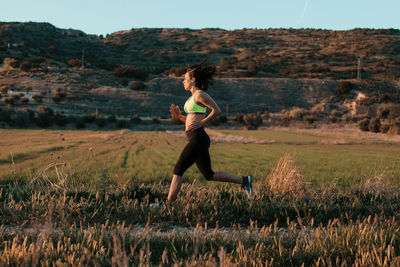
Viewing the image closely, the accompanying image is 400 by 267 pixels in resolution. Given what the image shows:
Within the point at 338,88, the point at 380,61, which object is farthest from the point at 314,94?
the point at 380,61

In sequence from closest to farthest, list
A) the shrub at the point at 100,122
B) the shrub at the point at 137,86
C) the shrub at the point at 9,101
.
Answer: the shrub at the point at 100,122 < the shrub at the point at 9,101 < the shrub at the point at 137,86

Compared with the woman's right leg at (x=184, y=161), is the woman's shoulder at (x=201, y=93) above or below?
above

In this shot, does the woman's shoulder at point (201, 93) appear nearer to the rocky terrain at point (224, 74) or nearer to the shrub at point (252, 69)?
the rocky terrain at point (224, 74)

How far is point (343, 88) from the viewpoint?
179ft

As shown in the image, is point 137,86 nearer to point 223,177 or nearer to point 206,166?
point 223,177

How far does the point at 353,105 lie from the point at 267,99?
44.6 ft

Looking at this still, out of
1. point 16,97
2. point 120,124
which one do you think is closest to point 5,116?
point 16,97

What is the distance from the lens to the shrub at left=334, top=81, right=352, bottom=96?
2146 inches

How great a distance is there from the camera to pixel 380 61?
74125mm

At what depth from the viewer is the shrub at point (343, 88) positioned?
179 ft

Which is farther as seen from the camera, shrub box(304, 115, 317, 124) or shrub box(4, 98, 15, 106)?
shrub box(304, 115, 317, 124)

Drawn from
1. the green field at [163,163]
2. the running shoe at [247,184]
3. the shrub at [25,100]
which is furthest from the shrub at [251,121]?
the running shoe at [247,184]

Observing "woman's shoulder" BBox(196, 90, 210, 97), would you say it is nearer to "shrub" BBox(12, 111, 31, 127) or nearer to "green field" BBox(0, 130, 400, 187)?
"green field" BBox(0, 130, 400, 187)

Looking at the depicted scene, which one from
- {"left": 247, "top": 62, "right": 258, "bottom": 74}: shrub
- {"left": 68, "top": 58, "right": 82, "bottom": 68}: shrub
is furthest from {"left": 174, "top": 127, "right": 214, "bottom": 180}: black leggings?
{"left": 68, "top": 58, "right": 82, "bottom": 68}: shrub
